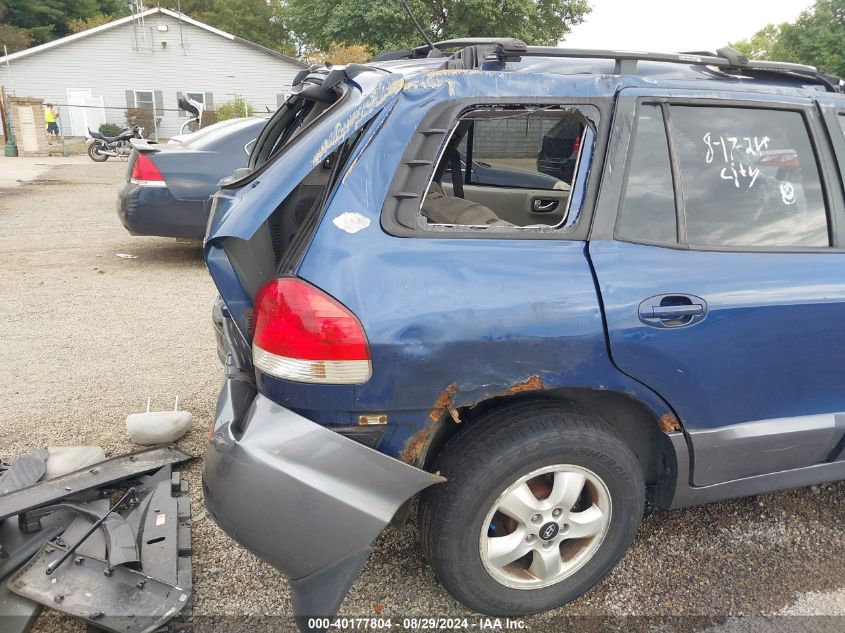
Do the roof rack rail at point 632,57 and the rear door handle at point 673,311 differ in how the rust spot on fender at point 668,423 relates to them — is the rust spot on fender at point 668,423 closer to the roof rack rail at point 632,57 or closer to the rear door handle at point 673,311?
the rear door handle at point 673,311

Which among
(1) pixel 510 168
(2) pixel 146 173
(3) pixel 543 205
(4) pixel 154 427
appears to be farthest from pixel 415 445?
(2) pixel 146 173

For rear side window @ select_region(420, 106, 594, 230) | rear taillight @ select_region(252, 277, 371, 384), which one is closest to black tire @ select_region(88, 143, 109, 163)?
rear side window @ select_region(420, 106, 594, 230)

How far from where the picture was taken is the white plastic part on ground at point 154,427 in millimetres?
3246

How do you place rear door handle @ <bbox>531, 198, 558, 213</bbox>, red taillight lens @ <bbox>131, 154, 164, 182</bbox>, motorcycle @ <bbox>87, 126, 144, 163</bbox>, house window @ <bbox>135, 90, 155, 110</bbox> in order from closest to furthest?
rear door handle @ <bbox>531, 198, 558, 213</bbox>, red taillight lens @ <bbox>131, 154, 164, 182</bbox>, motorcycle @ <bbox>87, 126, 144, 163</bbox>, house window @ <bbox>135, 90, 155, 110</bbox>

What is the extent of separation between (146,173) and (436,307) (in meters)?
5.39

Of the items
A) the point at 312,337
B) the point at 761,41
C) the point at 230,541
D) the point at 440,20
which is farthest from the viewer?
the point at 761,41

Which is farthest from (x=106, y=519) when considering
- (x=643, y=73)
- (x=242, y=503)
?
(x=643, y=73)

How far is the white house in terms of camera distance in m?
29.6

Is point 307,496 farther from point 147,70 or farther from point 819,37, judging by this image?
point 819,37

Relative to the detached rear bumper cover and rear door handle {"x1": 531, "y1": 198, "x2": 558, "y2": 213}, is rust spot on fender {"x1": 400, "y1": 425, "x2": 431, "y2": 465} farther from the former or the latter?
rear door handle {"x1": 531, "y1": 198, "x2": 558, "y2": 213}

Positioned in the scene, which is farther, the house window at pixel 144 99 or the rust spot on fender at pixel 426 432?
the house window at pixel 144 99

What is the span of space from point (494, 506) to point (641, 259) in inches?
37.3

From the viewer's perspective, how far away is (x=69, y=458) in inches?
119

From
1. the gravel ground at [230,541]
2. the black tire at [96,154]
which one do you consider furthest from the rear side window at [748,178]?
the black tire at [96,154]
